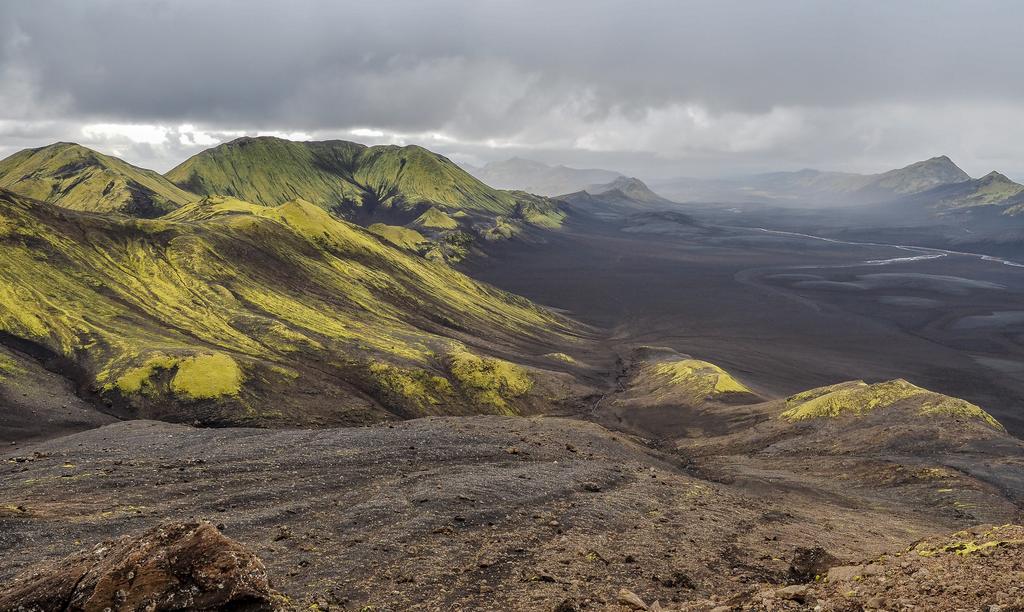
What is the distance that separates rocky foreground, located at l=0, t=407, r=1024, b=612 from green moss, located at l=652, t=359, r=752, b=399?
2618 centimetres

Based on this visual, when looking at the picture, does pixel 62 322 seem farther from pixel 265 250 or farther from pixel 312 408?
pixel 265 250

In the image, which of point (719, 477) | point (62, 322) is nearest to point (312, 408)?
point (62, 322)

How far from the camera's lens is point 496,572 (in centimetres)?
2266

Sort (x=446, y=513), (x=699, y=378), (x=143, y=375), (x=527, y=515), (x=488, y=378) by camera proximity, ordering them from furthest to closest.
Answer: (x=699, y=378), (x=488, y=378), (x=143, y=375), (x=527, y=515), (x=446, y=513)

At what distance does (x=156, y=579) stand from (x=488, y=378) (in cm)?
6419

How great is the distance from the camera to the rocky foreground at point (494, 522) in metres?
14.9

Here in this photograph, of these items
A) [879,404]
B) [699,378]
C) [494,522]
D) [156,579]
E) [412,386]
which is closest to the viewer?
[156,579]

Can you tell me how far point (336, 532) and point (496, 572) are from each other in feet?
26.3

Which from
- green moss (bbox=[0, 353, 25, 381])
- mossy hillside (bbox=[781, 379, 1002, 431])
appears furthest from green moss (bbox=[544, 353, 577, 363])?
green moss (bbox=[0, 353, 25, 381])

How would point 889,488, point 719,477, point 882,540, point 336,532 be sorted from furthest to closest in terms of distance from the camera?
point 719,477, point 889,488, point 882,540, point 336,532

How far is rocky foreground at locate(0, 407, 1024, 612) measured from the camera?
48.9 ft

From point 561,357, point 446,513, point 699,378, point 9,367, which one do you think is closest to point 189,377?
point 9,367

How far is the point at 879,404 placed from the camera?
5591 centimetres

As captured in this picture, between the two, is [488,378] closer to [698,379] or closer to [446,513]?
[698,379]
